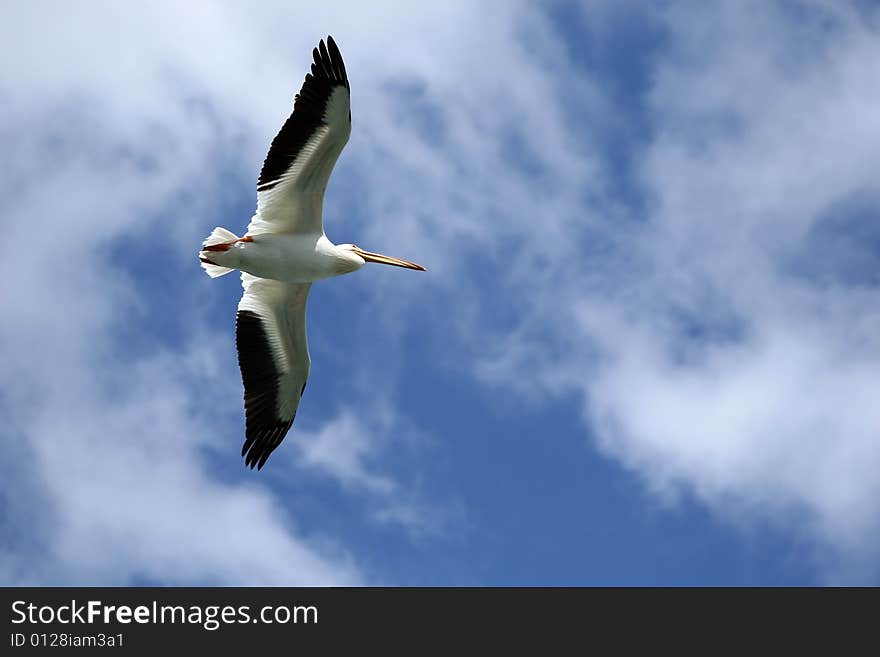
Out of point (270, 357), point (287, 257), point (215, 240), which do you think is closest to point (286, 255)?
point (287, 257)

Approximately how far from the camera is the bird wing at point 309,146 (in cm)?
1253

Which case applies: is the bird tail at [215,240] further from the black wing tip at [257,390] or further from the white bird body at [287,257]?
the black wing tip at [257,390]

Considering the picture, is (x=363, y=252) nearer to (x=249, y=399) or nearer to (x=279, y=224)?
(x=279, y=224)

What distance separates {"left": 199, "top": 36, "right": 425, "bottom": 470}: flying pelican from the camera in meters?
12.6

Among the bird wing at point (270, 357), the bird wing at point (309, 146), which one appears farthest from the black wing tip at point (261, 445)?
the bird wing at point (309, 146)

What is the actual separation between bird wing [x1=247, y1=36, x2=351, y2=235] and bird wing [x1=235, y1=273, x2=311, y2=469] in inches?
51.4

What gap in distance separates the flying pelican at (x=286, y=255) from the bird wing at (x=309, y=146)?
0.4 inches

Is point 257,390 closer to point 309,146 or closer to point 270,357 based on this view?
point 270,357

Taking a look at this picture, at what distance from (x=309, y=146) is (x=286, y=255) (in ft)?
4.67

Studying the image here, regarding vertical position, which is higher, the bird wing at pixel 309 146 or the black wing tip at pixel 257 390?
the bird wing at pixel 309 146
